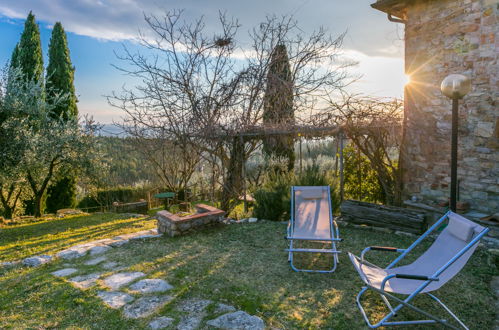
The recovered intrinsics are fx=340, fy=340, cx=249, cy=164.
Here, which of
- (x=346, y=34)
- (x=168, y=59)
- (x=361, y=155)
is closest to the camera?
(x=361, y=155)

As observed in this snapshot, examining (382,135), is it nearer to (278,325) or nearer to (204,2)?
(278,325)

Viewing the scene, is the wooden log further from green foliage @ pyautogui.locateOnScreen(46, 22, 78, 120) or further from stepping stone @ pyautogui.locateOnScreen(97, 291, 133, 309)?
green foliage @ pyautogui.locateOnScreen(46, 22, 78, 120)

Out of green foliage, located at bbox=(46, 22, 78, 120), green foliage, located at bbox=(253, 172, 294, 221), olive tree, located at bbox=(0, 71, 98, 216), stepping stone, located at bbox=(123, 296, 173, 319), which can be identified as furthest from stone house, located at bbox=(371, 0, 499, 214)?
green foliage, located at bbox=(46, 22, 78, 120)

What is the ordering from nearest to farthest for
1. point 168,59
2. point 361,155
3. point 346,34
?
point 361,155, point 168,59, point 346,34

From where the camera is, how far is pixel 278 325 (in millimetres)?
2713

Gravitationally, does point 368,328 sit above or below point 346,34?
below

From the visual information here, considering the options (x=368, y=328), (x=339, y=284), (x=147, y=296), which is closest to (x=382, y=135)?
(x=339, y=284)

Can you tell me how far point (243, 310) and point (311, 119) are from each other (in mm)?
4768

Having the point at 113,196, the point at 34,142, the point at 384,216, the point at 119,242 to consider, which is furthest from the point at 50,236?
the point at 113,196

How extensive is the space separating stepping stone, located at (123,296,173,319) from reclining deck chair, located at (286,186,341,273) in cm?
162

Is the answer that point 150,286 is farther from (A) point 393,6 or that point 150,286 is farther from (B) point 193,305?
(A) point 393,6

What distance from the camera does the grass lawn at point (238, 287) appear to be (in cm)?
284

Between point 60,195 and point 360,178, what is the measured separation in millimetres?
11631

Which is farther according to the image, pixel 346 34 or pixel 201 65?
pixel 346 34
